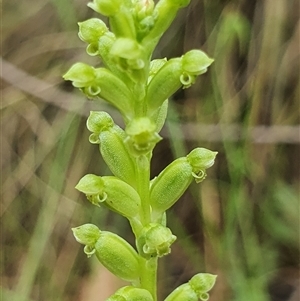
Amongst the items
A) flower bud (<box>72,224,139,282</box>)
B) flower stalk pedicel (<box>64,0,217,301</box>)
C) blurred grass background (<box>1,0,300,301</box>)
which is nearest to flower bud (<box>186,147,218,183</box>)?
flower stalk pedicel (<box>64,0,217,301</box>)

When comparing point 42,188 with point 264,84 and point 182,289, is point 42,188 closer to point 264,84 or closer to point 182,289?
point 264,84

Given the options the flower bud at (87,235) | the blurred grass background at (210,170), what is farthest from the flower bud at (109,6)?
the blurred grass background at (210,170)

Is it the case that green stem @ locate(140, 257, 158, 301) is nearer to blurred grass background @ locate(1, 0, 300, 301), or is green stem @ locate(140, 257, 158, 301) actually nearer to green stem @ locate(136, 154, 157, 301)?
green stem @ locate(136, 154, 157, 301)

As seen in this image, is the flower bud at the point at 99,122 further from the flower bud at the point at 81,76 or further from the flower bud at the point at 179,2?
the flower bud at the point at 179,2

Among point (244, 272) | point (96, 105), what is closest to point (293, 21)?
point (96, 105)

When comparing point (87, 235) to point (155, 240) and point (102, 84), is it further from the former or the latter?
point (102, 84)

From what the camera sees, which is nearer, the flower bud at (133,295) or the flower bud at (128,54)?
the flower bud at (128,54)

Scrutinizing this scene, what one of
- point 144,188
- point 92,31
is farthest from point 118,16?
point 144,188
